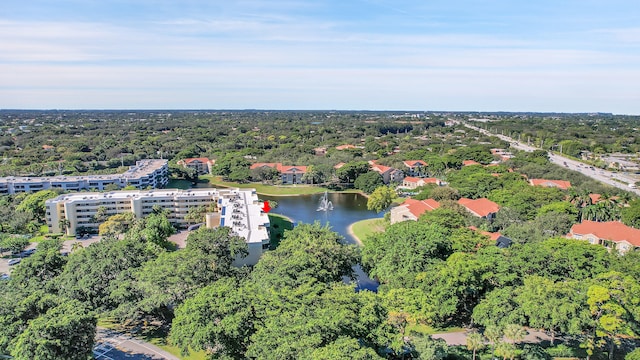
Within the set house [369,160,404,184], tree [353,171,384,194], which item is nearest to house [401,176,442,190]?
house [369,160,404,184]

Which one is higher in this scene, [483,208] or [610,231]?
[483,208]

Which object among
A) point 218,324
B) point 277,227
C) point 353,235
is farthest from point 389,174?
point 218,324

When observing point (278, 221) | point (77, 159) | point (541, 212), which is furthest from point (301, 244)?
point (77, 159)

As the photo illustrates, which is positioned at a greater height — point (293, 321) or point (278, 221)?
point (293, 321)

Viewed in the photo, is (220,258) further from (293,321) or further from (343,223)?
(343,223)

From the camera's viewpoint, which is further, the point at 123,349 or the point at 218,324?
the point at 123,349

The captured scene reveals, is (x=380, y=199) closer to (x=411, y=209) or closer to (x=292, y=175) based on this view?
(x=411, y=209)

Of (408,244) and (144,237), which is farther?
(144,237)
